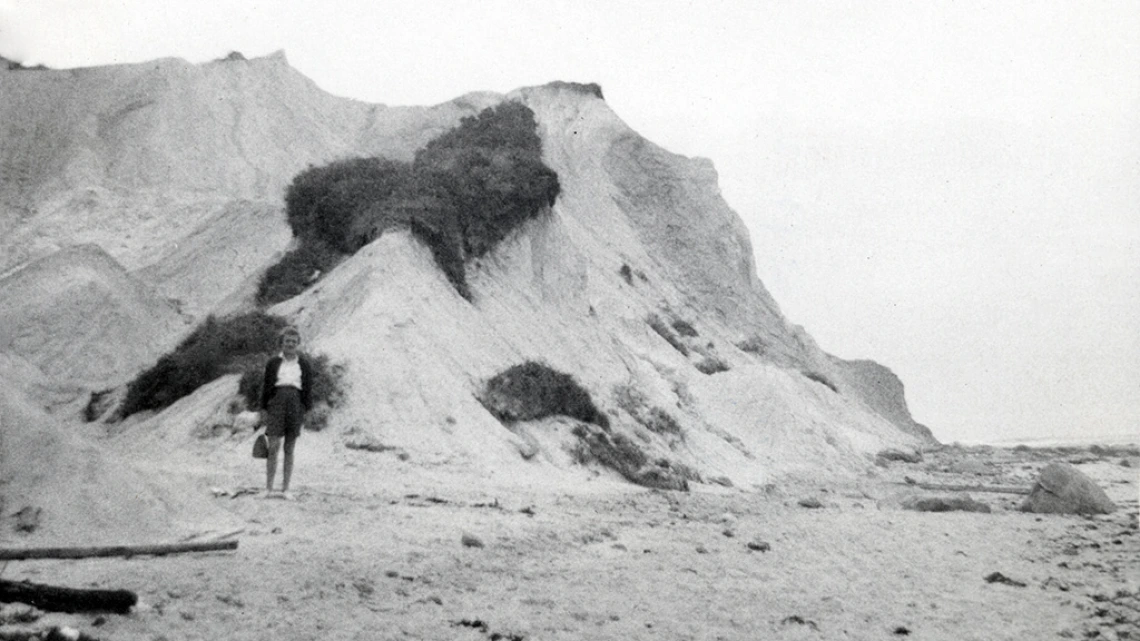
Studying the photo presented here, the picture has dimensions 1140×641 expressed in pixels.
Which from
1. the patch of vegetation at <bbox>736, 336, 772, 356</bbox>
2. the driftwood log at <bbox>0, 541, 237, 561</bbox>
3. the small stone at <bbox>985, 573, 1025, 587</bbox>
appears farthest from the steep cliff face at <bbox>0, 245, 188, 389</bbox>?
the patch of vegetation at <bbox>736, 336, 772, 356</bbox>

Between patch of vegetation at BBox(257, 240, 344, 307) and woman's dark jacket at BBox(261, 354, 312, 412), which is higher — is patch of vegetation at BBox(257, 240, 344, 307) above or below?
above

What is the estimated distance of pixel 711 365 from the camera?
29.5m

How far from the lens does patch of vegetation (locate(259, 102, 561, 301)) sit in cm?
1892

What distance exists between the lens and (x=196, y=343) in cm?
1603

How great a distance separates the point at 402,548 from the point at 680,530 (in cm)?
358

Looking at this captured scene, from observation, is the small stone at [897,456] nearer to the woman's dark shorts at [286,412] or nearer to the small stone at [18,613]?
the woman's dark shorts at [286,412]

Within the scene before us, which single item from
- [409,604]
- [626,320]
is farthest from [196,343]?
[626,320]

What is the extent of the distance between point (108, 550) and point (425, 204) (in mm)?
14191

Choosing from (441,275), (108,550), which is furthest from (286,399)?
(441,275)

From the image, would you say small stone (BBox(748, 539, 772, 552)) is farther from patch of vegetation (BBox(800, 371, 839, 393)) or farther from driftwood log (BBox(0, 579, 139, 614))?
patch of vegetation (BBox(800, 371, 839, 393))

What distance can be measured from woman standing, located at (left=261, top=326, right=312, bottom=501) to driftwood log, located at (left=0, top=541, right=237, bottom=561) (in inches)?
115

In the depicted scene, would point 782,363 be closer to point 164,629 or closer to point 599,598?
point 599,598

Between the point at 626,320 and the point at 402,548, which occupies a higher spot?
the point at 626,320

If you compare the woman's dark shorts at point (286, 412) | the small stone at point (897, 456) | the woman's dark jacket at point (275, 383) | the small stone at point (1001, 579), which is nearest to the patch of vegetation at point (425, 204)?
the woman's dark jacket at point (275, 383)
